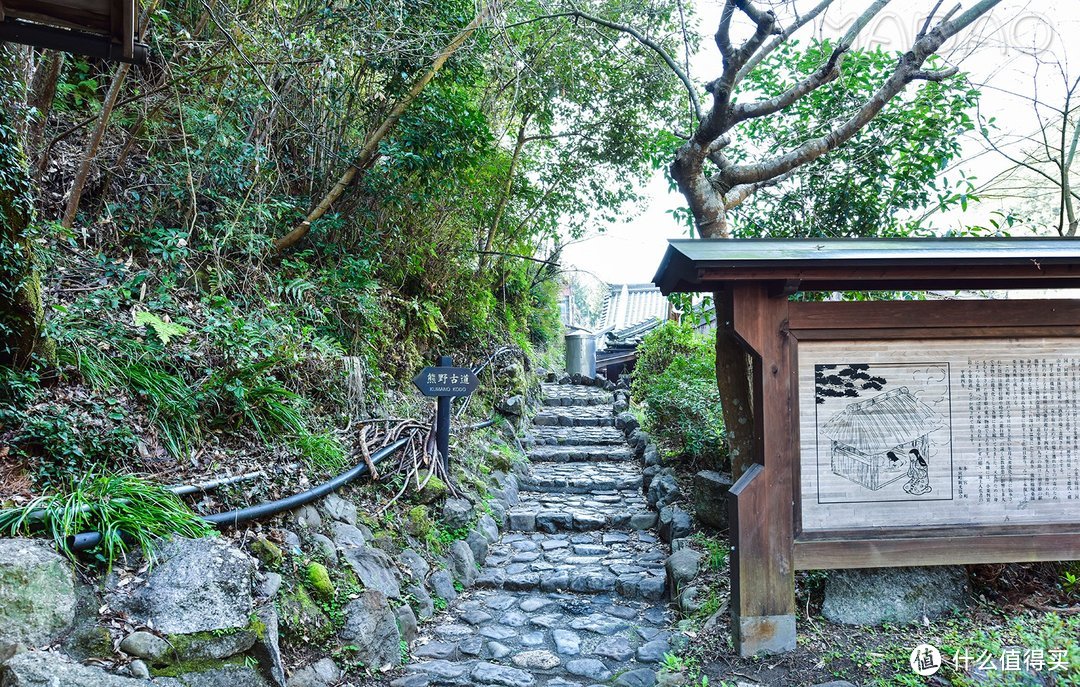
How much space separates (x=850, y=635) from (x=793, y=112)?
18.9 ft

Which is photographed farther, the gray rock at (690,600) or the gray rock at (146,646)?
the gray rock at (690,600)

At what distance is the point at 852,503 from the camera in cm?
426

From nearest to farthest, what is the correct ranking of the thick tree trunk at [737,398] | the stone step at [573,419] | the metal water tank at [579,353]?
the thick tree trunk at [737,398] → the stone step at [573,419] → the metal water tank at [579,353]

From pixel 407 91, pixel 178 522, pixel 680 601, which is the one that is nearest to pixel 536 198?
pixel 407 91

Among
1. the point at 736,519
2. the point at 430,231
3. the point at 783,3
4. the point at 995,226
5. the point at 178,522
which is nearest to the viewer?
the point at 178,522

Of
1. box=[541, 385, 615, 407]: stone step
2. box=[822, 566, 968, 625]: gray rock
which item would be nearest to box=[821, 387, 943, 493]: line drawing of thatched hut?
box=[822, 566, 968, 625]: gray rock

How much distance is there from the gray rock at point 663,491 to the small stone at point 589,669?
2.89 m

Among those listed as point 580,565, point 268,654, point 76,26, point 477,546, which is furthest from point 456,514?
point 76,26

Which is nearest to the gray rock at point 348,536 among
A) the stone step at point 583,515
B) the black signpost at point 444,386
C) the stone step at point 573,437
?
the black signpost at point 444,386

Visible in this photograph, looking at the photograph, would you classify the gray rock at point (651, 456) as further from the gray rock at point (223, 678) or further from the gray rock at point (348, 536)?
the gray rock at point (223, 678)

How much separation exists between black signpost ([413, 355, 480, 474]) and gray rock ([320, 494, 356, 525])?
1.52 m

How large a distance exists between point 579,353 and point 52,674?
14794mm

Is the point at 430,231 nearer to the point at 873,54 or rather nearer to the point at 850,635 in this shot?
the point at 873,54

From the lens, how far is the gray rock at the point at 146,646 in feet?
10.3
